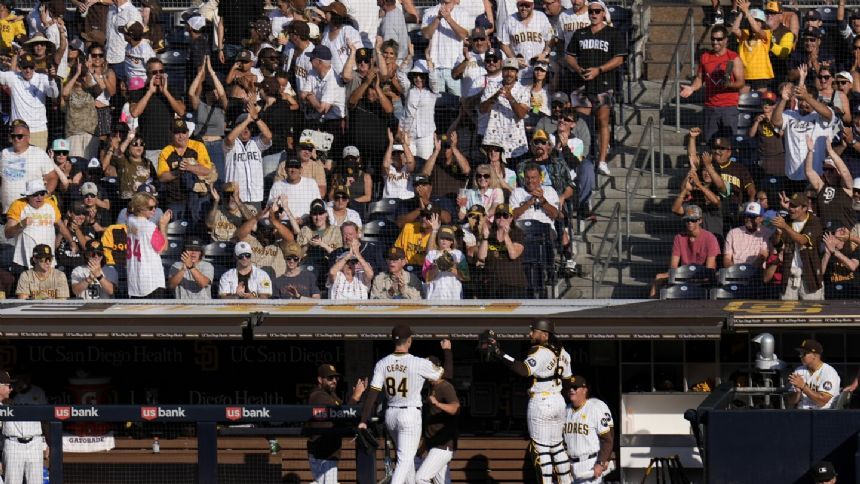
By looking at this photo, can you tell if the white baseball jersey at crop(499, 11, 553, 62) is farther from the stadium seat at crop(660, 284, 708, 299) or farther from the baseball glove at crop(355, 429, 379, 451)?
the baseball glove at crop(355, 429, 379, 451)

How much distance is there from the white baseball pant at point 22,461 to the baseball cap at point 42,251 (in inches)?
115

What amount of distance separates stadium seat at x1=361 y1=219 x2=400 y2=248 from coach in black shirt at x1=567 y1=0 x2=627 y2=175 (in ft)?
8.12

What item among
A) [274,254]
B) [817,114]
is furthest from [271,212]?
[817,114]

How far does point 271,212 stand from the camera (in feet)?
59.0

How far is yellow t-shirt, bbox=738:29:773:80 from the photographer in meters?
19.4

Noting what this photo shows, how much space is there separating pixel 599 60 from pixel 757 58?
5.56 feet

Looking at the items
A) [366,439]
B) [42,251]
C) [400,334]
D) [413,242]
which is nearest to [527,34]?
[413,242]

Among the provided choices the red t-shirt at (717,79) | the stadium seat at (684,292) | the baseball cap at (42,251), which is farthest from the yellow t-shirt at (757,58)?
the baseball cap at (42,251)

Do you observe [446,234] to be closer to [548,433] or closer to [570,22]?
[548,433]

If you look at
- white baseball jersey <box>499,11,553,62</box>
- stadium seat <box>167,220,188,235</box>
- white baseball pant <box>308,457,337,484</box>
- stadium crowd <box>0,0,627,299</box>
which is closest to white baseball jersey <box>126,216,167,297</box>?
stadium crowd <box>0,0,627,299</box>

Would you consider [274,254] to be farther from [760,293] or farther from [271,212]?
[760,293]

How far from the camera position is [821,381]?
14922 millimetres

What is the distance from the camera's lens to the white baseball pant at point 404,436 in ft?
46.1

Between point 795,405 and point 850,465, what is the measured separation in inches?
66.8
